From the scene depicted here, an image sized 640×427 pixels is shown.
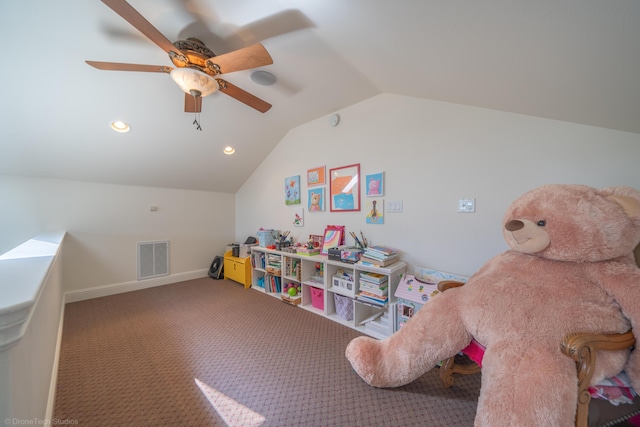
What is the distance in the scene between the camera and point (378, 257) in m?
1.94

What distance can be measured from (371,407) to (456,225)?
1424 millimetres

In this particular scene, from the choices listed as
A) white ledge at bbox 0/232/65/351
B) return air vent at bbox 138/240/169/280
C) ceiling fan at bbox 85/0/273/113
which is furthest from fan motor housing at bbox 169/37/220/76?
return air vent at bbox 138/240/169/280

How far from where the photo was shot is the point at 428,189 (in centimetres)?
192

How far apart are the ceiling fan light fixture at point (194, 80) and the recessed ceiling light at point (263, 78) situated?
18.9 inches

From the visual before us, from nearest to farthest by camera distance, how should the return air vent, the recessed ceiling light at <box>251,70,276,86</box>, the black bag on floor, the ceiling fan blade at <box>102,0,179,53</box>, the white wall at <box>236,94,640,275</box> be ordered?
the ceiling fan blade at <box>102,0,179,53</box> → the white wall at <box>236,94,640,275</box> → the recessed ceiling light at <box>251,70,276,86</box> → the return air vent → the black bag on floor

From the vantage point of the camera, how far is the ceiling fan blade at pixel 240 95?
159 centimetres

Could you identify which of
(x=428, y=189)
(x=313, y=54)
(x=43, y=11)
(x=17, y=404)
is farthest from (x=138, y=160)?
(x=428, y=189)

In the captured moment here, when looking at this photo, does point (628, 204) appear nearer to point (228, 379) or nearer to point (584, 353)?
point (584, 353)

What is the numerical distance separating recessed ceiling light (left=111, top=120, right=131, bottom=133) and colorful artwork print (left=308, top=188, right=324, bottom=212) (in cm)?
210

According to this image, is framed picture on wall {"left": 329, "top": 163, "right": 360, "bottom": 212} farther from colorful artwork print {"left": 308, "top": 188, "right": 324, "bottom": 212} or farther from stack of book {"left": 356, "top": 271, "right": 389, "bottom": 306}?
stack of book {"left": 356, "top": 271, "right": 389, "bottom": 306}

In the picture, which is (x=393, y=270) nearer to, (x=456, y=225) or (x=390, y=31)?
(x=456, y=225)

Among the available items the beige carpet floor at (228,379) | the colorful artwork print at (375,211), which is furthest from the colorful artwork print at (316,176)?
the beige carpet floor at (228,379)

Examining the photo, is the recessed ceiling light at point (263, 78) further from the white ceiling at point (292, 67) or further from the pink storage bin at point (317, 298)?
the pink storage bin at point (317, 298)

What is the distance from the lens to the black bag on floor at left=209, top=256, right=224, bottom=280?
3648mm
